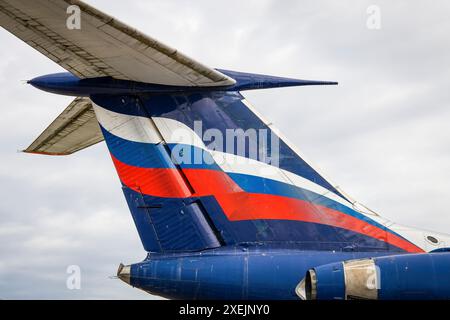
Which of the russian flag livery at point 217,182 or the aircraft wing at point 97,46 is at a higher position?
the aircraft wing at point 97,46

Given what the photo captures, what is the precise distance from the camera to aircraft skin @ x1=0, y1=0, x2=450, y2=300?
679cm

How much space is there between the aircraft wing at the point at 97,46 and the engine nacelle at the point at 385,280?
2.97 meters

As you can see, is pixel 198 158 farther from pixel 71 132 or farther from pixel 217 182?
pixel 71 132

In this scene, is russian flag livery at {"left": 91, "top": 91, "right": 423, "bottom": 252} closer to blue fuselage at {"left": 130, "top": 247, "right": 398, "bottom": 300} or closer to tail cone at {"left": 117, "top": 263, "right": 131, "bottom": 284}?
blue fuselage at {"left": 130, "top": 247, "right": 398, "bottom": 300}

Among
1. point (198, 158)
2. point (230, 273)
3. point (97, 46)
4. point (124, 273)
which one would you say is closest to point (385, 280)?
point (230, 273)

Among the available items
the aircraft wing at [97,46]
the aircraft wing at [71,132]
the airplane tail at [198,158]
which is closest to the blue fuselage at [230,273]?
the airplane tail at [198,158]

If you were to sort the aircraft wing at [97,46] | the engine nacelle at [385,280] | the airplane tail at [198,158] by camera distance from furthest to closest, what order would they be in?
the airplane tail at [198,158] < the aircraft wing at [97,46] < the engine nacelle at [385,280]

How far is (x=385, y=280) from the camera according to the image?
602 centimetres

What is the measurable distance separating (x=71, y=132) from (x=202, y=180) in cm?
232

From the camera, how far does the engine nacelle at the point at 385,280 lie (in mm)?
5973

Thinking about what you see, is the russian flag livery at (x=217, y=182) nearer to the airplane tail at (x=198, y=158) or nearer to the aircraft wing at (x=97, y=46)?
the airplane tail at (x=198, y=158)

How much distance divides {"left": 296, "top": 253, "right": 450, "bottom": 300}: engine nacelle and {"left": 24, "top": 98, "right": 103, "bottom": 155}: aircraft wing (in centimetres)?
409
